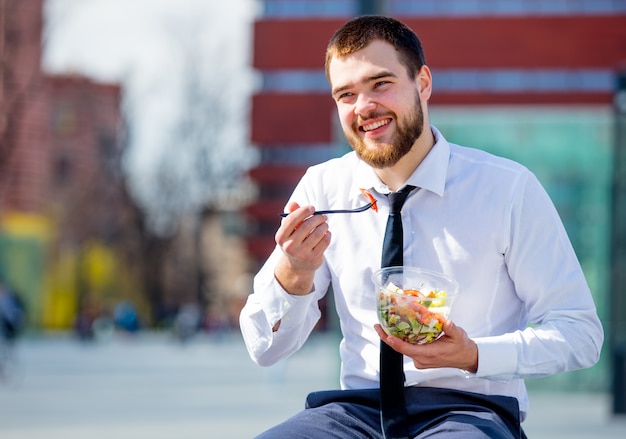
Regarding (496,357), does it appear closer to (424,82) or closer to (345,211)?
(345,211)

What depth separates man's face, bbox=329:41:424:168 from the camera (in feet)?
10.4

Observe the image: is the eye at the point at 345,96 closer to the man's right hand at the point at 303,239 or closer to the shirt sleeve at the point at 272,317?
the man's right hand at the point at 303,239

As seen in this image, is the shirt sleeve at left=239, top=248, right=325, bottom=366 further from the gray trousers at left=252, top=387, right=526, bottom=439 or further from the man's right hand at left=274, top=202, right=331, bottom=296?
the gray trousers at left=252, top=387, right=526, bottom=439

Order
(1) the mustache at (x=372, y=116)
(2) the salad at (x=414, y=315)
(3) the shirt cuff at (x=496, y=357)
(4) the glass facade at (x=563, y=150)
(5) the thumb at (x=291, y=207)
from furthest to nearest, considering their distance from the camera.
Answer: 1. (4) the glass facade at (x=563, y=150)
2. (1) the mustache at (x=372, y=116)
3. (5) the thumb at (x=291, y=207)
4. (3) the shirt cuff at (x=496, y=357)
5. (2) the salad at (x=414, y=315)

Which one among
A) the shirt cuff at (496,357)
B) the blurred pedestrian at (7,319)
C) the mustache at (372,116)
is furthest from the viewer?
the blurred pedestrian at (7,319)

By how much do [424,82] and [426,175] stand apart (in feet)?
0.87

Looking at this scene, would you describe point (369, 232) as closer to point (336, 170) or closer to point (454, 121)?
point (336, 170)

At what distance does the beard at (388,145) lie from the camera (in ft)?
10.5

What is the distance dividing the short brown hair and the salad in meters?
0.67

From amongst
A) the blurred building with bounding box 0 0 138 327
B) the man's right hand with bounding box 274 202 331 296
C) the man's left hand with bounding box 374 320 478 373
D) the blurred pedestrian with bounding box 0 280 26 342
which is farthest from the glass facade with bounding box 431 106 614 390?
the man's left hand with bounding box 374 320 478 373

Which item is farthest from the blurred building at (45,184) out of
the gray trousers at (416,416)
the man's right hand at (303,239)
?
the gray trousers at (416,416)

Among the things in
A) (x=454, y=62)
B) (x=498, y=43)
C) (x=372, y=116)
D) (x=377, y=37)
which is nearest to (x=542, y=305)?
(x=372, y=116)

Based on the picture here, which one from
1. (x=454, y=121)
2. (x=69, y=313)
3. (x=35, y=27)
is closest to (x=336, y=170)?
(x=454, y=121)

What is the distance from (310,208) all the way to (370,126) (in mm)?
332
